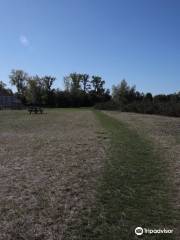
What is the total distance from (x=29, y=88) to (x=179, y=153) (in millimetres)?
89773

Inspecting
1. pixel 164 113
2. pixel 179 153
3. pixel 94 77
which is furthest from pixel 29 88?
pixel 179 153

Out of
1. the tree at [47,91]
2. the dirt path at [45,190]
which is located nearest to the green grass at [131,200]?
the dirt path at [45,190]

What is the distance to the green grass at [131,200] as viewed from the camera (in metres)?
4.33

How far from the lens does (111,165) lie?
333 inches

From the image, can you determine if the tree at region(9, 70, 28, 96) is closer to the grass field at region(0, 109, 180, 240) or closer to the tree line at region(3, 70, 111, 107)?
the tree line at region(3, 70, 111, 107)

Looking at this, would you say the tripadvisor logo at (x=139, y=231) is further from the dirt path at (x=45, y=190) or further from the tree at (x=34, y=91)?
the tree at (x=34, y=91)

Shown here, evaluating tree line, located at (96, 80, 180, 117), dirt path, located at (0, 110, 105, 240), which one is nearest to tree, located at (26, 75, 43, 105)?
tree line, located at (96, 80, 180, 117)

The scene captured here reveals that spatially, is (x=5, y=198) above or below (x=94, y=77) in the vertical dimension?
below

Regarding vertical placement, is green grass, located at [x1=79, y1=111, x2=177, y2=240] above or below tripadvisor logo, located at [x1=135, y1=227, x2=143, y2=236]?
above

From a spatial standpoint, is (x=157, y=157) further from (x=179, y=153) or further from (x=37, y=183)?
(x=37, y=183)

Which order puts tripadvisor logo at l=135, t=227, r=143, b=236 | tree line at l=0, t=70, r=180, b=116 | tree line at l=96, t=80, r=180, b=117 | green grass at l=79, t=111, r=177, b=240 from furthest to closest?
tree line at l=0, t=70, r=180, b=116, tree line at l=96, t=80, r=180, b=117, green grass at l=79, t=111, r=177, b=240, tripadvisor logo at l=135, t=227, r=143, b=236

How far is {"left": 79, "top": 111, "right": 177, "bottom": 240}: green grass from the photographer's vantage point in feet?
14.2

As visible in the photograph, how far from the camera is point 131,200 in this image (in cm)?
546

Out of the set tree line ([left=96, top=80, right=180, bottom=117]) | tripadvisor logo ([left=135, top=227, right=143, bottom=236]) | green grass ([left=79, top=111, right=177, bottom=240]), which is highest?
tree line ([left=96, top=80, right=180, bottom=117])
